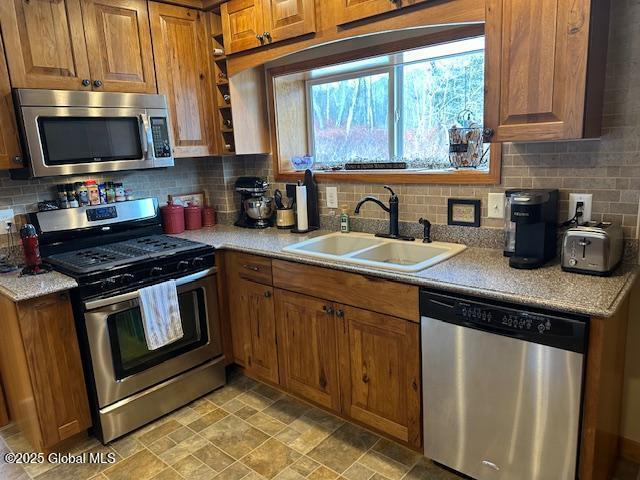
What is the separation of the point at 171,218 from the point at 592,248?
2.53m

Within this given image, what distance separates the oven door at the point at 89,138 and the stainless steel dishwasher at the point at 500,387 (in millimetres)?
1873

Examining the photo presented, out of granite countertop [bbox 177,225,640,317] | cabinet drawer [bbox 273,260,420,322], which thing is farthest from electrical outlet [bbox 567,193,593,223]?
cabinet drawer [bbox 273,260,420,322]

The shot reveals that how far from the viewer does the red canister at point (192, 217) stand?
3238 mm

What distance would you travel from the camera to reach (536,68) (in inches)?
65.1

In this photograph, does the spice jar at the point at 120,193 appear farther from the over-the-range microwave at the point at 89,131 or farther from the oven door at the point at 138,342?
the oven door at the point at 138,342

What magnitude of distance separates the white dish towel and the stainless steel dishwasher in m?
1.35

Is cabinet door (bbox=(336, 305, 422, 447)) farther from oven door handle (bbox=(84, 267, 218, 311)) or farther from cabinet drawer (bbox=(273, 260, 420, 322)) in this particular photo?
oven door handle (bbox=(84, 267, 218, 311))

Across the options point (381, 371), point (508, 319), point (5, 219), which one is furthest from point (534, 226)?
point (5, 219)

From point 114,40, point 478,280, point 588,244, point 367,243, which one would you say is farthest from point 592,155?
point 114,40

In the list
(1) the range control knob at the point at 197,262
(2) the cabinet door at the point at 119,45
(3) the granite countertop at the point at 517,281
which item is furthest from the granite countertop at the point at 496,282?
(2) the cabinet door at the point at 119,45

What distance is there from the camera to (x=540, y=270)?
1804 mm

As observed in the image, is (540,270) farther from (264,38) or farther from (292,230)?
(264,38)

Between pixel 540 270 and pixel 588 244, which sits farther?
pixel 540 270

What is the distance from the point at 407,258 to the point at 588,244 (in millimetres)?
944
